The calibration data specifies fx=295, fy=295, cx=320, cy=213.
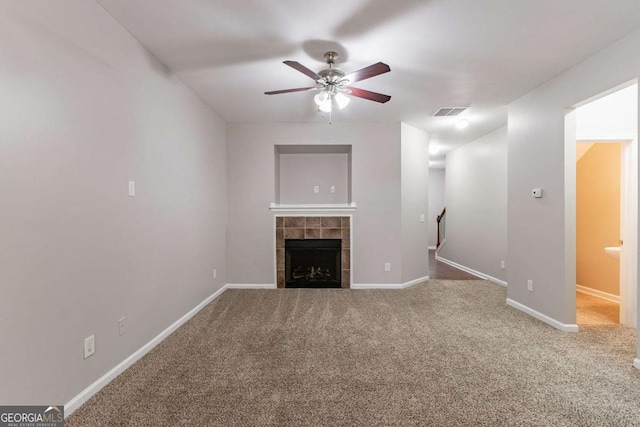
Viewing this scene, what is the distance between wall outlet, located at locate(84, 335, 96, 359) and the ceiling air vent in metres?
4.28

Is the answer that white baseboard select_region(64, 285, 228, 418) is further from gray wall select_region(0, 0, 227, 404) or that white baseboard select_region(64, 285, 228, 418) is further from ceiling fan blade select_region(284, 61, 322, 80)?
ceiling fan blade select_region(284, 61, 322, 80)

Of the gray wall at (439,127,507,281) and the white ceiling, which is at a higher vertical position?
the white ceiling

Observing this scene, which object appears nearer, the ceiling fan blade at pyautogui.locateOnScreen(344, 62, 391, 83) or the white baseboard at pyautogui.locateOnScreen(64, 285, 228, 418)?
the white baseboard at pyautogui.locateOnScreen(64, 285, 228, 418)

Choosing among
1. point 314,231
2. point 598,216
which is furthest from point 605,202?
point 314,231

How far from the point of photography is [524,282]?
3.42 meters

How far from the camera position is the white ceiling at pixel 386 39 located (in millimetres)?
1978

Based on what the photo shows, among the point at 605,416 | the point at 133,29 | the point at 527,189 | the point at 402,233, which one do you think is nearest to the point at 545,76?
the point at 527,189

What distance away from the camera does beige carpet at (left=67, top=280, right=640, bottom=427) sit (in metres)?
1.69

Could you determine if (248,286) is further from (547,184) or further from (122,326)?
(547,184)

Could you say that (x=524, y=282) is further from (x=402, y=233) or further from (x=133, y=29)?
(x=133, y=29)

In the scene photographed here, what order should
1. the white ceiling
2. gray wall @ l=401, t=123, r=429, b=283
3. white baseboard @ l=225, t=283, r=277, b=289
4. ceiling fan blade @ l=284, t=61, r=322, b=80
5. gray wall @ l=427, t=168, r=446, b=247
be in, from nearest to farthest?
1. the white ceiling
2. ceiling fan blade @ l=284, t=61, r=322, b=80
3. white baseboard @ l=225, t=283, r=277, b=289
4. gray wall @ l=401, t=123, r=429, b=283
5. gray wall @ l=427, t=168, r=446, b=247

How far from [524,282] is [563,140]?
5.27ft

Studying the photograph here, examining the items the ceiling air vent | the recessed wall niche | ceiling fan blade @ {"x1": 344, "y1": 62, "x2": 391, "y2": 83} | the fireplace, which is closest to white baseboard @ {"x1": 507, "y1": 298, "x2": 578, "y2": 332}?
the fireplace

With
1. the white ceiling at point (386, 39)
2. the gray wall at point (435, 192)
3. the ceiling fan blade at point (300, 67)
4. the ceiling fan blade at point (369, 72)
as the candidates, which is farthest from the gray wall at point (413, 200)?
the gray wall at point (435, 192)
